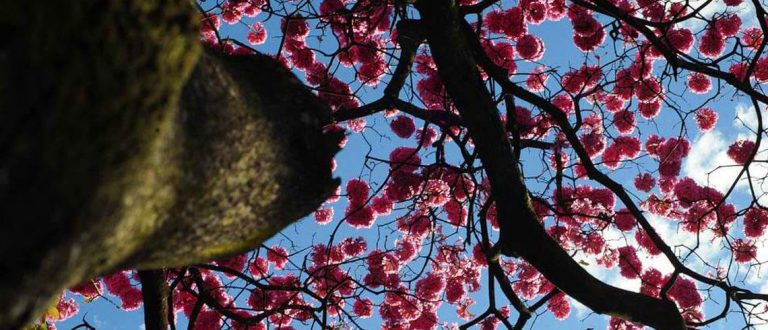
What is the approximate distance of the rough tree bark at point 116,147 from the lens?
74 centimetres

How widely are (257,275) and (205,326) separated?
760 millimetres

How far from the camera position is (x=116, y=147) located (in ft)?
2.84

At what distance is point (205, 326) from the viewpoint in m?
6.14

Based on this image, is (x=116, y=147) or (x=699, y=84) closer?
(x=116, y=147)

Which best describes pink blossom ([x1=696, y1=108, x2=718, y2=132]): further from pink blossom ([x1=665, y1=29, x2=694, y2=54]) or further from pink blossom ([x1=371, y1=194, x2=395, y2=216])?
pink blossom ([x1=371, y1=194, x2=395, y2=216])

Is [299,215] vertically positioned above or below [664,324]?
below

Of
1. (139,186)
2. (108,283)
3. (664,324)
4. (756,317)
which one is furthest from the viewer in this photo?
(108,283)

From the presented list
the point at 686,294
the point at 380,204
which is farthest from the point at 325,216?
the point at 686,294

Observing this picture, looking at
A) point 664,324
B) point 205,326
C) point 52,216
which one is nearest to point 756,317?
point 664,324

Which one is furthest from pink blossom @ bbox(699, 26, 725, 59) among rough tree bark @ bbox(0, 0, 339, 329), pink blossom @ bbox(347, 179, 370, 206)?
rough tree bark @ bbox(0, 0, 339, 329)

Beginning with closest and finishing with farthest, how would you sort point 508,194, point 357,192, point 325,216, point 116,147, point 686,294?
1. point 116,147
2. point 508,194
3. point 686,294
4. point 357,192
5. point 325,216

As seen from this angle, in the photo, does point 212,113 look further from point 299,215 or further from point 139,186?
point 299,215

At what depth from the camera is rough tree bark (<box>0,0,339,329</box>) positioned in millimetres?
742

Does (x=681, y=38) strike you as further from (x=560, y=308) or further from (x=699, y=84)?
(x=560, y=308)
